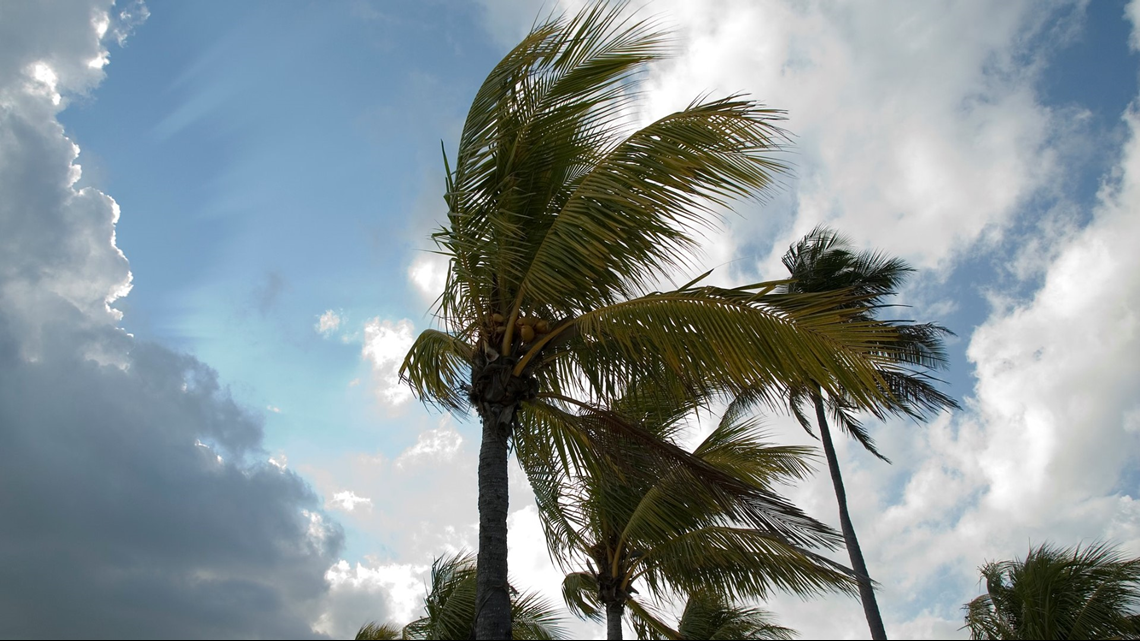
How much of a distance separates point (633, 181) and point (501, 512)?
2786 mm

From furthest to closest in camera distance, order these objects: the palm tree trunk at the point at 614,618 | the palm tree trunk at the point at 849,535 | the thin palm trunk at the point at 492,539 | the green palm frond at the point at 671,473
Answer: the palm tree trunk at the point at 849,535, the palm tree trunk at the point at 614,618, the green palm frond at the point at 671,473, the thin palm trunk at the point at 492,539

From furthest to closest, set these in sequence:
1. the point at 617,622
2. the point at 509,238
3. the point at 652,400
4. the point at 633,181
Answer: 1. the point at 617,622
2. the point at 652,400
3. the point at 509,238
4. the point at 633,181

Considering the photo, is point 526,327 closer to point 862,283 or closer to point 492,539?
point 492,539

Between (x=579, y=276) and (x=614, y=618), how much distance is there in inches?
→ 275

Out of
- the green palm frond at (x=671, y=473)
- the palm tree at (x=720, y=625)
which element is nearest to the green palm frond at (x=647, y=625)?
the palm tree at (x=720, y=625)

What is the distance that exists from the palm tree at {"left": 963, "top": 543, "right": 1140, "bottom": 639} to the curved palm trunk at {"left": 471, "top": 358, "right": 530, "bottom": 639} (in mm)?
10465

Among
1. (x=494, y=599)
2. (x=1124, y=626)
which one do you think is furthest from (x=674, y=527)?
(x=1124, y=626)

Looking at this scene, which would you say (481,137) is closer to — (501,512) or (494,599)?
(501,512)

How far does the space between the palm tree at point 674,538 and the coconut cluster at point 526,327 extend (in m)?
1.31

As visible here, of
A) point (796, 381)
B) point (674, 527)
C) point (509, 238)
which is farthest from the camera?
point (674, 527)

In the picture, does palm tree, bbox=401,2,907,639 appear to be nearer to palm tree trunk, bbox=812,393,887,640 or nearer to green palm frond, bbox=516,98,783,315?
green palm frond, bbox=516,98,783,315

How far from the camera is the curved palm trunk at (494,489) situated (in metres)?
5.14

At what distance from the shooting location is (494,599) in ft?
17.0

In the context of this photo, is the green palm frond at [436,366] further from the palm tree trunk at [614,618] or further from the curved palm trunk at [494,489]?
the palm tree trunk at [614,618]
